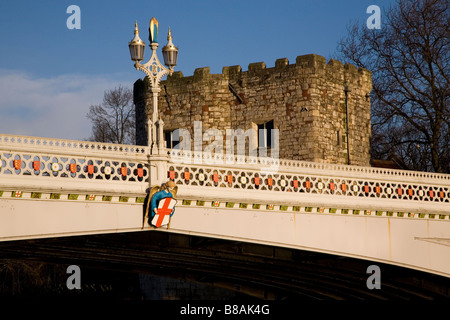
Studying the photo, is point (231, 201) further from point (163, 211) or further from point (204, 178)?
point (163, 211)

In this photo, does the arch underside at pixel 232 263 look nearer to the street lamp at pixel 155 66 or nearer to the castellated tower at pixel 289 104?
the street lamp at pixel 155 66

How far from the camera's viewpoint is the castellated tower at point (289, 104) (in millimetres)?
35094

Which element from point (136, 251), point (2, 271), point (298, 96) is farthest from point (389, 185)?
point (2, 271)

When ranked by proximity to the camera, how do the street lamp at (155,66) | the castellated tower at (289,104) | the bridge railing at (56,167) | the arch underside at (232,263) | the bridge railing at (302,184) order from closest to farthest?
the bridge railing at (56,167)
the street lamp at (155,66)
the bridge railing at (302,184)
the arch underside at (232,263)
the castellated tower at (289,104)

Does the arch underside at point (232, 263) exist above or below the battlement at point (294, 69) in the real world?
below

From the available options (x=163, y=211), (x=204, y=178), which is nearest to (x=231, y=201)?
(x=204, y=178)

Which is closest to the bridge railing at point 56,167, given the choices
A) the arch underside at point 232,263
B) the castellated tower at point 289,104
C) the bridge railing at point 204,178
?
the bridge railing at point 204,178

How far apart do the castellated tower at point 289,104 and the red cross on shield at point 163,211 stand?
1552cm

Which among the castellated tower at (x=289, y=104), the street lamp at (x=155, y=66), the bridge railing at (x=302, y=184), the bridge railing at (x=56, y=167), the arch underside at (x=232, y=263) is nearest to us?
the bridge railing at (x=56, y=167)

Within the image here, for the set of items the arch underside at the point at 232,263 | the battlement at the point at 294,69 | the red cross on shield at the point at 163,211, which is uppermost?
the battlement at the point at 294,69

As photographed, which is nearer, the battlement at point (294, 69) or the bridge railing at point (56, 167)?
the bridge railing at point (56, 167)

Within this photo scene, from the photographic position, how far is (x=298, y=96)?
35.2m

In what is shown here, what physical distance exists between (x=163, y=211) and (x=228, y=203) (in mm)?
2316

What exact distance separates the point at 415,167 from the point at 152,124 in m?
29.9
